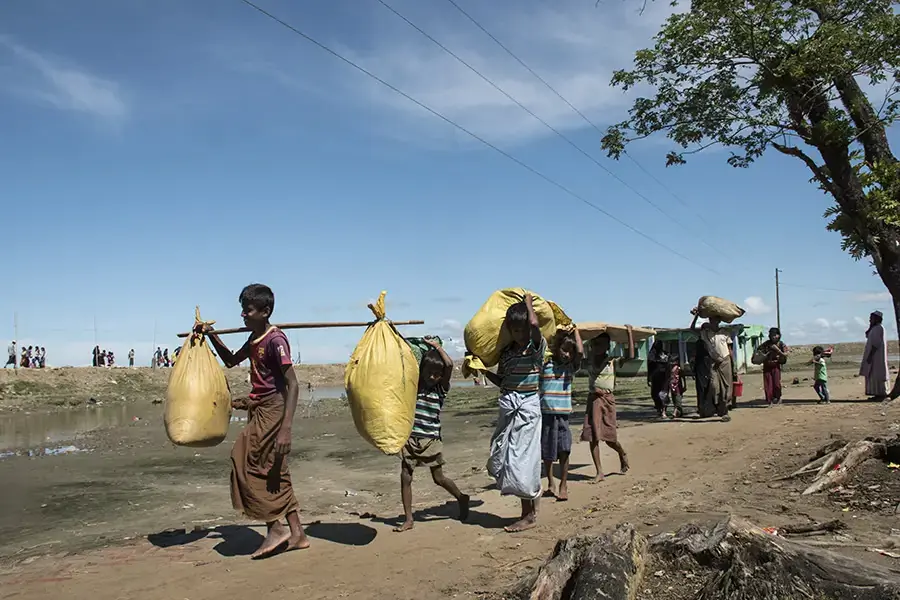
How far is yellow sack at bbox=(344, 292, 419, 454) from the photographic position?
205 inches

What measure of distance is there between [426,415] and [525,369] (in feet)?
3.03

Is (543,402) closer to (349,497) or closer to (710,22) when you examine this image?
(349,497)

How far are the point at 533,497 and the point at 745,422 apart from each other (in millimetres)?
6648

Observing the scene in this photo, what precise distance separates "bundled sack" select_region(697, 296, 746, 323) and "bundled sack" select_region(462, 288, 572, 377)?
5861 mm

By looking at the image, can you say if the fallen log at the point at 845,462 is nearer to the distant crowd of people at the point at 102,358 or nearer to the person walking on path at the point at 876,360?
Answer: the person walking on path at the point at 876,360

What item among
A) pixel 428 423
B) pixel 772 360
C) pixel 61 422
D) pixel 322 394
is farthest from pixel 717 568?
pixel 322 394

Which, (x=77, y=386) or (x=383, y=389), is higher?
(x=383, y=389)

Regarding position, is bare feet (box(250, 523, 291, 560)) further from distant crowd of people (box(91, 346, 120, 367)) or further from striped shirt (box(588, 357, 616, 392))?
distant crowd of people (box(91, 346, 120, 367))

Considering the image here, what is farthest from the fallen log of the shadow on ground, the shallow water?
the shallow water

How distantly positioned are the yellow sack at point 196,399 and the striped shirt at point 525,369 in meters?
2.24

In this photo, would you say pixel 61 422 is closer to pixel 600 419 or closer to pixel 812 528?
pixel 600 419

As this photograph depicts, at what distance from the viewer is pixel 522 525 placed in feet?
18.5

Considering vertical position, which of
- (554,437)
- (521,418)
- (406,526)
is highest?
(521,418)

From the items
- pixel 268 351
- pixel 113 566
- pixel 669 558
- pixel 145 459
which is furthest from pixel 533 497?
pixel 145 459
